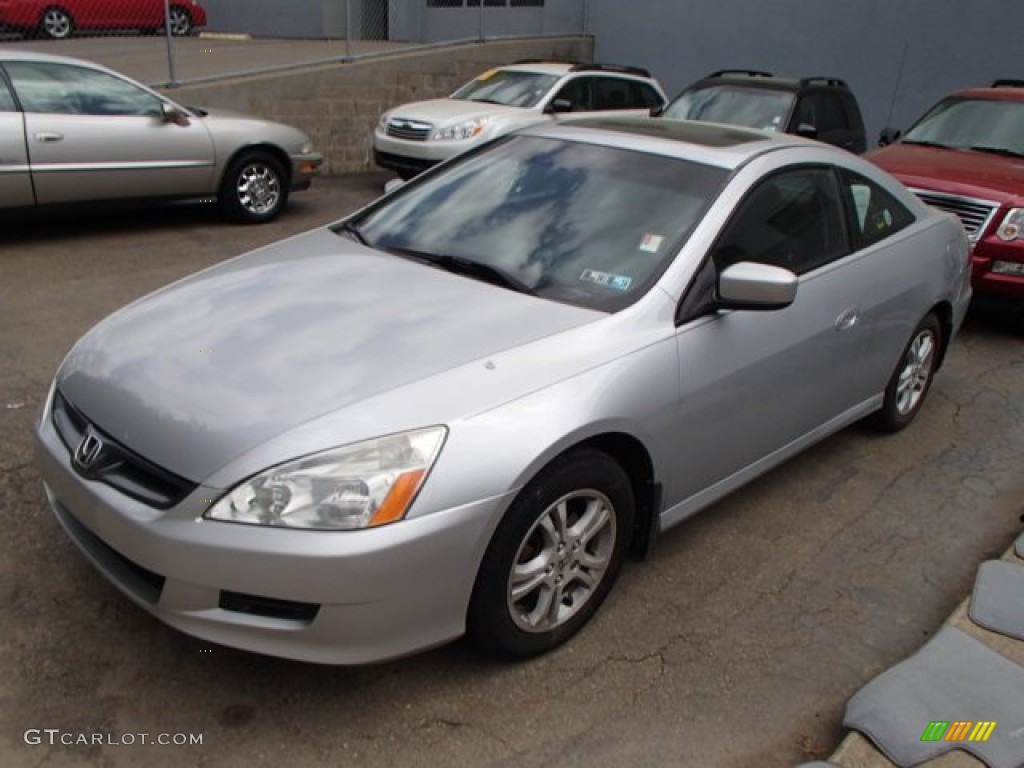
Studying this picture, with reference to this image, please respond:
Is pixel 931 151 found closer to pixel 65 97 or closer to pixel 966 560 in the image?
pixel 966 560

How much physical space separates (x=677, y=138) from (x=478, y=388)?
5.77 feet

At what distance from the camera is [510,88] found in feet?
35.5

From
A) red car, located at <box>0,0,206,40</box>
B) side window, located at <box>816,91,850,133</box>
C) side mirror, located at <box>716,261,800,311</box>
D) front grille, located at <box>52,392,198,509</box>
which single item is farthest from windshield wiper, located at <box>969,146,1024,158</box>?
red car, located at <box>0,0,206,40</box>

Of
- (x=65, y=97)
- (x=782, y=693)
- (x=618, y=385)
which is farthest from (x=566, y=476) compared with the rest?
(x=65, y=97)

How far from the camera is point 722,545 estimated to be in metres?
3.64

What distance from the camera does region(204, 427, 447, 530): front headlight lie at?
232 centimetres

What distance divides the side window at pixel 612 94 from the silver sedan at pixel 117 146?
4213 millimetres

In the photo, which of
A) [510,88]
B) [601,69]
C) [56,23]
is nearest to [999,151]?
[601,69]

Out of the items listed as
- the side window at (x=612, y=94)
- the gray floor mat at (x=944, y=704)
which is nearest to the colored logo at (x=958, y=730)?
the gray floor mat at (x=944, y=704)

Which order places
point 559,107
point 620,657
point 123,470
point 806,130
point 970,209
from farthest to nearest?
point 559,107
point 806,130
point 970,209
point 620,657
point 123,470

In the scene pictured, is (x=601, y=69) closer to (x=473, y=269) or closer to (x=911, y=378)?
(x=911, y=378)

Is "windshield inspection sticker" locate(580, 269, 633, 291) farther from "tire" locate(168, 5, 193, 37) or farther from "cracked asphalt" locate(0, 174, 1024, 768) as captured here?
"tire" locate(168, 5, 193, 37)

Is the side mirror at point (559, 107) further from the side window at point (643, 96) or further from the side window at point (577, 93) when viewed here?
the side window at point (643, 96)

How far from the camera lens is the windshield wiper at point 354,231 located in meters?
3.69
